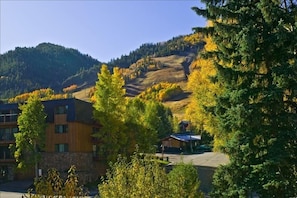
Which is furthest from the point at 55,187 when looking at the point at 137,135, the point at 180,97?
the point at 180,97

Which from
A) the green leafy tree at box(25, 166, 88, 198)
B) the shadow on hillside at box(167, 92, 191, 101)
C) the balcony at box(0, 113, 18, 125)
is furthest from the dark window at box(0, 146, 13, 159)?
the shadow on hillside at box(167, 92, 191, 101)

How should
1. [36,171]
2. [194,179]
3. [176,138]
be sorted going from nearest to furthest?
[194,179] → [36,171] → [176,138]

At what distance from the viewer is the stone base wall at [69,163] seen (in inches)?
1761

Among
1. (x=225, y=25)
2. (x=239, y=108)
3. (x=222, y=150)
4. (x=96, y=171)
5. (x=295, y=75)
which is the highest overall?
(x=225, y=25)

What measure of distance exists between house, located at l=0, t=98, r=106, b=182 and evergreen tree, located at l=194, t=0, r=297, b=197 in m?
30.2

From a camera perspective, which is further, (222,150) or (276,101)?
(222,150)

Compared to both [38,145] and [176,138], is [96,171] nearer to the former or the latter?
[38,145]

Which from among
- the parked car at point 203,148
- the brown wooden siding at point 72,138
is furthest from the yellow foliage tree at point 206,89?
the parked car at point 203,148

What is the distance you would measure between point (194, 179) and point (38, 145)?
28.8 metres

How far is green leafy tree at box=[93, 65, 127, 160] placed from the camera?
1682 inches

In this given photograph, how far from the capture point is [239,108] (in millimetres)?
15156

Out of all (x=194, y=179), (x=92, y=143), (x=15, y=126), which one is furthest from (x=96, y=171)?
(x=194, y=179)

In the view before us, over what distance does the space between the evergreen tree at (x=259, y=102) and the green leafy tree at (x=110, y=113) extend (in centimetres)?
2688

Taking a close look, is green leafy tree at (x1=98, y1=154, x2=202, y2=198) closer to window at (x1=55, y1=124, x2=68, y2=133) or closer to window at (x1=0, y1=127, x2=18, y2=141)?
window at (x1=55, y1=124, x2=68, y2=133)
